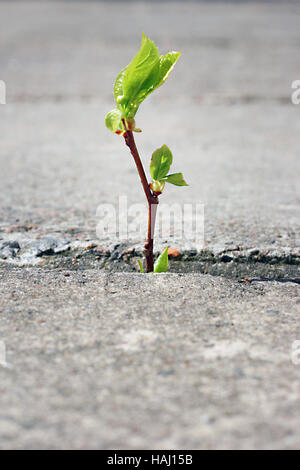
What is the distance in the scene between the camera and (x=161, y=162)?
115cm

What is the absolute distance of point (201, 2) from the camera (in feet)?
28.3

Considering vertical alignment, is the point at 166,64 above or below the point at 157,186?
above

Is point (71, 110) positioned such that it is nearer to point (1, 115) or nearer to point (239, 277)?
point (1, 115)

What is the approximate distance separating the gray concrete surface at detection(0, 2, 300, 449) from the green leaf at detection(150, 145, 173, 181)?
25 cm

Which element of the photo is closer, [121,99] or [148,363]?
[148,363]

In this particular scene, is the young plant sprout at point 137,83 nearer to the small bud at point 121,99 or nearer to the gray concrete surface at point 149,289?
Result: the small bud at point 121,99

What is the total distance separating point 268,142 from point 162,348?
6.54 feet

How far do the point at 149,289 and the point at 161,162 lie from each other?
294 mm

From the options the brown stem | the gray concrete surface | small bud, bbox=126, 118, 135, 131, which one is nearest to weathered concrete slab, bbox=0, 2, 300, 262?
the gray concrete surface

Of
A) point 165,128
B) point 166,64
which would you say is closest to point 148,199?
point 166,64

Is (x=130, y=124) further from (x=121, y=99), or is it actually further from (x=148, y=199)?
(x=148, y=199)

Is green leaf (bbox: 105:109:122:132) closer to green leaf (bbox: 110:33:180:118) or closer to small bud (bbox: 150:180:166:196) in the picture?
green leaf (bbox: 110:33:180:118)

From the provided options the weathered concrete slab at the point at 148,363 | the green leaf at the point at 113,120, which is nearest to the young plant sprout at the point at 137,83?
the green leaf at the point at 113,120

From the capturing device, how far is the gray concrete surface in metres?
0.77
